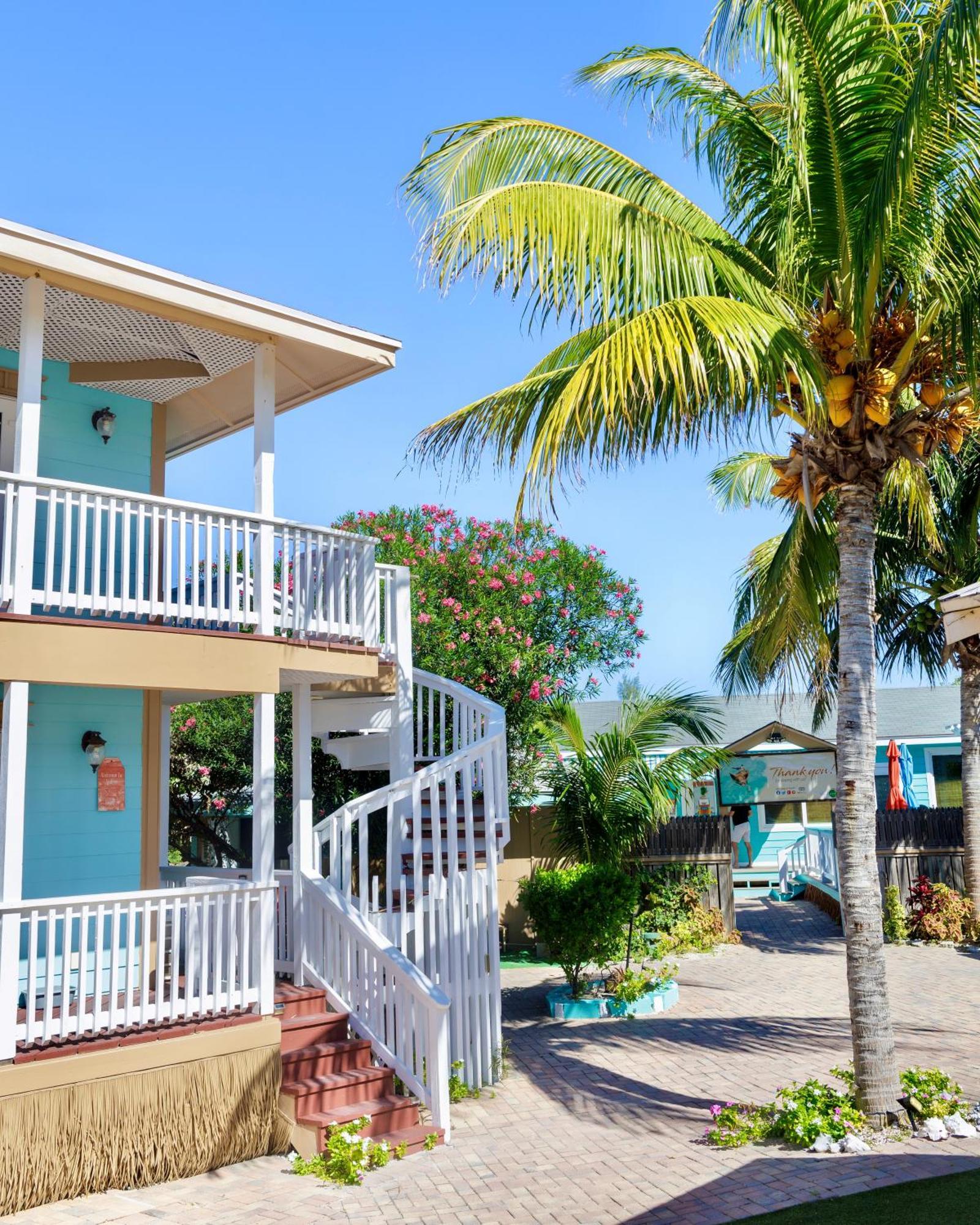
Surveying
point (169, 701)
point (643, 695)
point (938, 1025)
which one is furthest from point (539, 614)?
point (938, 1025)

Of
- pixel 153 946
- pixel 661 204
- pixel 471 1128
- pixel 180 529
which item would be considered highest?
pixel 661 204

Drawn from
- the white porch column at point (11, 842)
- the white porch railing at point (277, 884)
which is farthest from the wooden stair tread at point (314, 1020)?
the white porch column at point (11, 842)

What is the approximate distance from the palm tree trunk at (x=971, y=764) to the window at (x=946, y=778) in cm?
1125

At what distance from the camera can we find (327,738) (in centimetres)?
1170

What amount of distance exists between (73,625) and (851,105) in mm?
6665

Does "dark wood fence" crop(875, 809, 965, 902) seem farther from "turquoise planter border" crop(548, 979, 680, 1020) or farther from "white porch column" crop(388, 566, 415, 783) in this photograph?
"white porch column" crop(388, 566, 415, 783)

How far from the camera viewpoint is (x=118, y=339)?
9680mm

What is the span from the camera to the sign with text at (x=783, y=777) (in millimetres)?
19875

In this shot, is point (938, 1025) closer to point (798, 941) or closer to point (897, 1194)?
point (897, 1194)

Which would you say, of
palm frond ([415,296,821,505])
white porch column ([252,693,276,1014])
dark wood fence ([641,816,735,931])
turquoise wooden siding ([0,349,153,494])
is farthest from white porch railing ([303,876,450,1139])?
dark wood fence ([641,816,735,931])

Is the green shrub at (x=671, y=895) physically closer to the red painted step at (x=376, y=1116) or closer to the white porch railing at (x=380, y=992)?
the white porch railing at (x=380, y=992)

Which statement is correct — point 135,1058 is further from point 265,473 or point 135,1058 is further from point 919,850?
point 919,850

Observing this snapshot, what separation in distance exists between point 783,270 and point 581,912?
701 cm

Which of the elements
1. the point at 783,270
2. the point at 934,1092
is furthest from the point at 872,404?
the point at 934,1092
